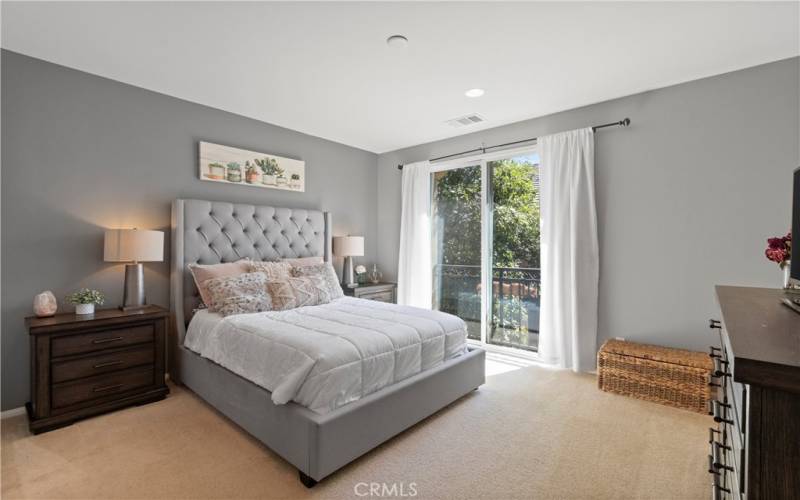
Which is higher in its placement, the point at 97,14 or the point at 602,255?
the point at 97,14

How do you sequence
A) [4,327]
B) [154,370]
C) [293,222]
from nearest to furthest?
[4,327], [154,370], [293,222]

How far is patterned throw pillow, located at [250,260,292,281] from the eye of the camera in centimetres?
339

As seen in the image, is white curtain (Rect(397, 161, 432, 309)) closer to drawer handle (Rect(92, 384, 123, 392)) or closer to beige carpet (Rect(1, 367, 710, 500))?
beige carpet (Rect(1, 367, 710, 500))

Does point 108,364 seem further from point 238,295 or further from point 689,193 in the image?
point 689,193

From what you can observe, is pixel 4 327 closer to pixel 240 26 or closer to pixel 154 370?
pixel 154 370

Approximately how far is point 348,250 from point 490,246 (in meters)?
1.73

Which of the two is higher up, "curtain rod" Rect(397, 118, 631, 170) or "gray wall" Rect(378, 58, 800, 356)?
"curtain rod" Rect(397, 118, 631, 170)

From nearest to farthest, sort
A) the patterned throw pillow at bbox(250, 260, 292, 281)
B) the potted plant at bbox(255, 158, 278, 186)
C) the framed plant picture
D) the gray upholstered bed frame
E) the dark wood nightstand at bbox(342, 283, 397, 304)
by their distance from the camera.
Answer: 1. the gray upholstered bed frame
2. the patterned throw pillow at bbox(250, 260, 292, 281)
3. the framed plant picture
4. the potted plant at bbox(255, 158, 278, 186)
5. the dark wood nightstand at bbox(342, 283, 397, 304)

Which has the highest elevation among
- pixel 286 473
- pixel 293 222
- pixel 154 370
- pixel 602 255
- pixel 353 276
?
pixel 293 222

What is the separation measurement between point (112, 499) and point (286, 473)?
0.81 metres

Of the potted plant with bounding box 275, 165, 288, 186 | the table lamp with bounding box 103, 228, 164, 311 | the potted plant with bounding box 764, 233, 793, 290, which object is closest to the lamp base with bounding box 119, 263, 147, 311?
the table lamp with bounding box 103, 228, 164, 311

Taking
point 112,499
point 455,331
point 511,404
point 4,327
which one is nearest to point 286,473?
point 112,499

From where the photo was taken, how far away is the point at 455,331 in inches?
113

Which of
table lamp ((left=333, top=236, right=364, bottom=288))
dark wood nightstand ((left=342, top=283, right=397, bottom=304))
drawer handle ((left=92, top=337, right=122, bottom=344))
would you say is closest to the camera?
drawer handle ((left=92, top=337, right=122, bottom=344))
